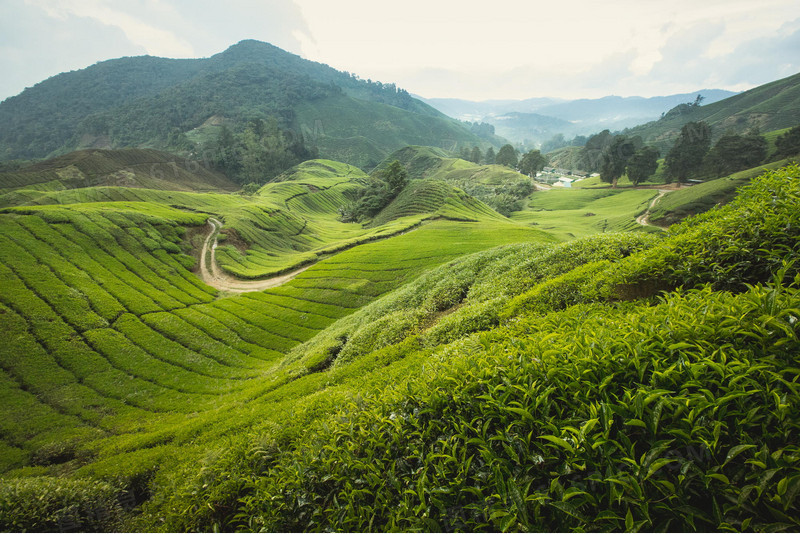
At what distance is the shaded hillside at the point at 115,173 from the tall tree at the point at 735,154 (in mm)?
135100

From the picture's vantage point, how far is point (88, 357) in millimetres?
18234

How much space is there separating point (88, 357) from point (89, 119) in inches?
9334

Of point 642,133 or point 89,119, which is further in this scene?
point 89,119

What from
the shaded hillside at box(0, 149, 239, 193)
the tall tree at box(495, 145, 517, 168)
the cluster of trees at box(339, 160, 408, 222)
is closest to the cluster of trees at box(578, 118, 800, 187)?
the tall tree at box(495, 145, 517, 168)

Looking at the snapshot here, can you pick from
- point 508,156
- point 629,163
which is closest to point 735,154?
point 629,163

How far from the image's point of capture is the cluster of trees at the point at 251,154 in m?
118

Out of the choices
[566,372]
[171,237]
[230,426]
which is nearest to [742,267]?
[566,372]

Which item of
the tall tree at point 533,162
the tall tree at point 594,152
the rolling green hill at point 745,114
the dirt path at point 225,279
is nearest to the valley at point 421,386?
the dirt path at point 225,279

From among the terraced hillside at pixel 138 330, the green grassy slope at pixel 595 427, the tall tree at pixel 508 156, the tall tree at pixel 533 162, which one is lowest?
the terraced hillside at pixel 138 330

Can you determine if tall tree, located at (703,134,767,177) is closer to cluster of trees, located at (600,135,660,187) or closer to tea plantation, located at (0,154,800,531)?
cluster of trees, located at (600,135,660,187)

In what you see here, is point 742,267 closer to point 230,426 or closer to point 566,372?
point 566,372

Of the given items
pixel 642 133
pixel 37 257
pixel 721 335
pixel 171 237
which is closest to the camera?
pixel 721 335

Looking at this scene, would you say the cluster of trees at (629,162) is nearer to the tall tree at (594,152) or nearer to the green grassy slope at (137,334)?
the tall tree at (594,152)

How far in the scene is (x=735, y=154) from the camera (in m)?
61.7
